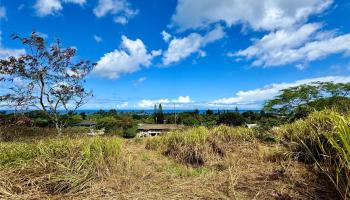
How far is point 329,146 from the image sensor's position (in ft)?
13.1

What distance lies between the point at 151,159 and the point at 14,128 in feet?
14.7

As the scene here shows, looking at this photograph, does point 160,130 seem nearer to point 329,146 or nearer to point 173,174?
point 173,174

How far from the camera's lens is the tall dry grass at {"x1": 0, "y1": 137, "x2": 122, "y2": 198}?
372 cm

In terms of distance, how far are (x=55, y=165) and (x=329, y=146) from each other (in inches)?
147

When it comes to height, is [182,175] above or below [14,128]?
Answer: below

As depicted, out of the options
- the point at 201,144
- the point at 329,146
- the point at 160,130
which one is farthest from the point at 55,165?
the point at 160,130

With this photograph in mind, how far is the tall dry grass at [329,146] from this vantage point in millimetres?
2992

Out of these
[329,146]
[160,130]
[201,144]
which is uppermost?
[329,146]

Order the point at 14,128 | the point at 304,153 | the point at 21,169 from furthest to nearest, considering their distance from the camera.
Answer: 1. the point at 14,128
2. the point at 304,153
3. the point at 21,169

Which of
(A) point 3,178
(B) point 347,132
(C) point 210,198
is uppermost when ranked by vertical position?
(B) point 347,132

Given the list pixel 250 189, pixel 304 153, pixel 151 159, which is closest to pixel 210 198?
pixel 250 189

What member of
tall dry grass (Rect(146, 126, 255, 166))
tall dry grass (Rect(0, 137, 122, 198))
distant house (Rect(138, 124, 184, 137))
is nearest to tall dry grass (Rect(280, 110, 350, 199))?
tall dry grass (Rect(146, 126, 255, 166))

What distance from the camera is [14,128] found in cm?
825

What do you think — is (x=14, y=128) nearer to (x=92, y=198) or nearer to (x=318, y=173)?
(x=92, y=198)
